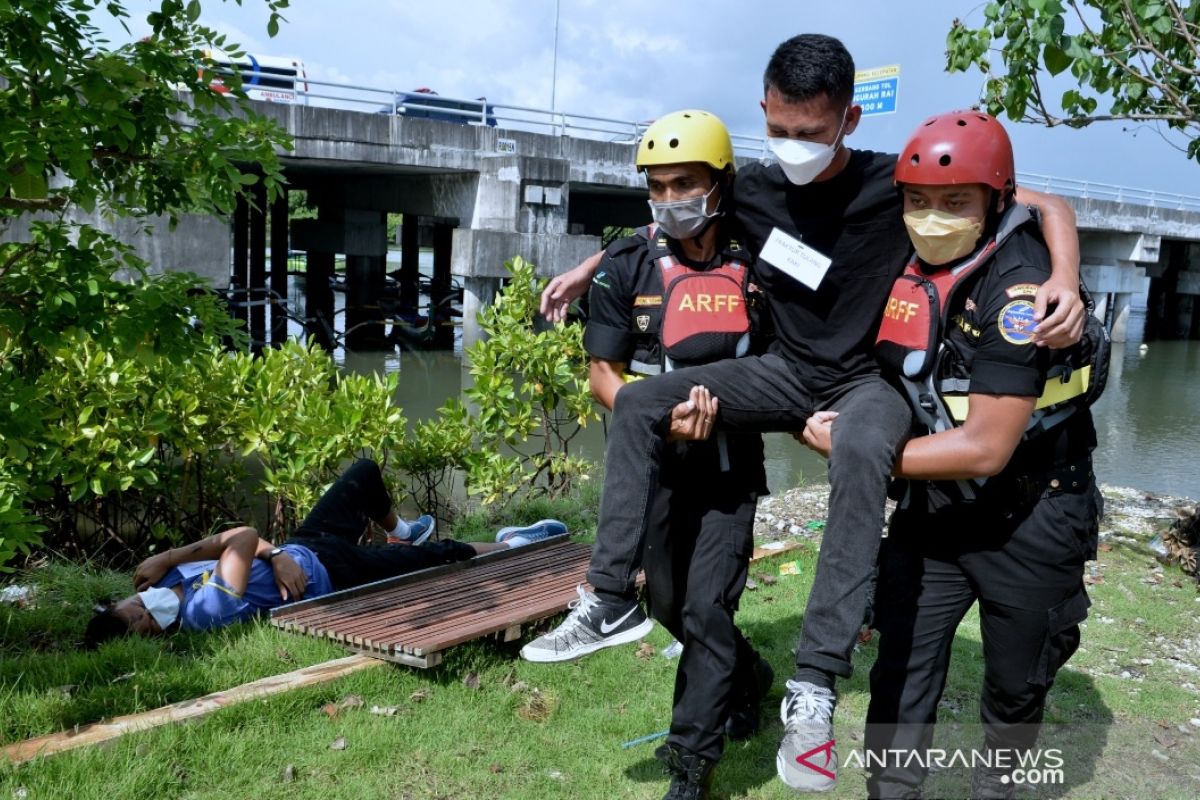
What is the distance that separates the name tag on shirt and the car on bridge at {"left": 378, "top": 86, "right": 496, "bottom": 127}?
52.2 ft

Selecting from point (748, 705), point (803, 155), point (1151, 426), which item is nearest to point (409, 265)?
point (1151, 426)

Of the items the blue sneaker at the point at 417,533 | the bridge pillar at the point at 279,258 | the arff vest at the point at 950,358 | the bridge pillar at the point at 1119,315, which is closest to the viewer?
the arff vest at the point at 950,358

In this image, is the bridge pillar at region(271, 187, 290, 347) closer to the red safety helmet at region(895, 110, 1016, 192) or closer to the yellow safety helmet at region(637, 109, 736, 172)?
the yellow safety helmet at region(637, 109, 736, 172)

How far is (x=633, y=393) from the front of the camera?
3447 millimetres

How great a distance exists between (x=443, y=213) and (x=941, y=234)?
1863 centimetres

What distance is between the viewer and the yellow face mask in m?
3.12

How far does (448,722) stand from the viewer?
169 inches

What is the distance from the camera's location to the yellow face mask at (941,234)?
3.12m

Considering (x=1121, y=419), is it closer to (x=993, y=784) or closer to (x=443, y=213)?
(x=443, y=213)

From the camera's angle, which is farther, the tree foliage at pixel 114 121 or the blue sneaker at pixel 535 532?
the blue sneaker at pixel 535 532

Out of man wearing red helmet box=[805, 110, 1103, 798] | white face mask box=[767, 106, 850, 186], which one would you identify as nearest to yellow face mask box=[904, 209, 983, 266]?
man wearing red helmet box=[805, 110, 1103, 798]

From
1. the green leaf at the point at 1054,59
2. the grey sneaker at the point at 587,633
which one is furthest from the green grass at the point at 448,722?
the green leaf at the point at 1054,59

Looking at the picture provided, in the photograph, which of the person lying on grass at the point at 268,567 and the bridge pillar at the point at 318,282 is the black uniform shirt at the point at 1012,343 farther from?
the bridge pillar at the point at 318,282

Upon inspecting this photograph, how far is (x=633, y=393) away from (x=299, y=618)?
2.43 metres
